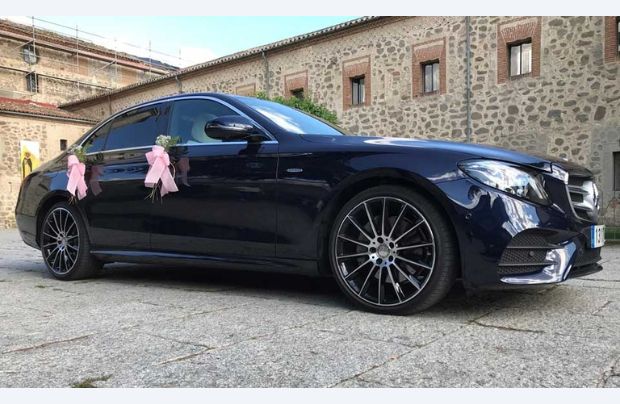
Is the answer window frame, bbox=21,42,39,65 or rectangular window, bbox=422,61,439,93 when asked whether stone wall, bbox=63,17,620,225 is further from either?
window frame, bbox=21,42,39,65

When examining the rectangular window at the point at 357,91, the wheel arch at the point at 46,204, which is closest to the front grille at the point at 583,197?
the wheel arch at the point at 46,204

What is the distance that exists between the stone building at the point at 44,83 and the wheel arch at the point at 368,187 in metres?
25.1

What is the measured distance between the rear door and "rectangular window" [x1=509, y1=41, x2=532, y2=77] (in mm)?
13390

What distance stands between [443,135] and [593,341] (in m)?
15.0

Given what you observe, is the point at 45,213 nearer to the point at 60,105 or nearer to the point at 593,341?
the point at 593,341

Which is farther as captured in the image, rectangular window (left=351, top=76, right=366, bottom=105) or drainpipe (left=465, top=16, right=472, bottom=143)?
rectangular window (left=351, top=76, right=366, bottom=105)

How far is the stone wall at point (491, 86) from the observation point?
1421cm

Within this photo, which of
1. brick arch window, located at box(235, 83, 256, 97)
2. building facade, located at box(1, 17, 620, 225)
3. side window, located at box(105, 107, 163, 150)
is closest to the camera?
side window, located at box(105, 107, 163, 150)

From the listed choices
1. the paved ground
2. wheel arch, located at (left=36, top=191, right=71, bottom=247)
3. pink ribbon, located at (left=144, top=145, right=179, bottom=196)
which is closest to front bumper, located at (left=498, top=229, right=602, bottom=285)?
the paved ground

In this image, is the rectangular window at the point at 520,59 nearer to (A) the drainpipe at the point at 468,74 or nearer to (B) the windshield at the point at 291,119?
(A) the drainpipe at the point at 468,74

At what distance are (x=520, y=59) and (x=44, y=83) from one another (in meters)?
30.5

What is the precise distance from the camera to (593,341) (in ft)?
8.55

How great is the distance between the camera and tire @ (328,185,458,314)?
3127 millimetres

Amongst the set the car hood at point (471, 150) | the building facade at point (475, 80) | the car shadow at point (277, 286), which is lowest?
the car shadow at point (277, 286)
